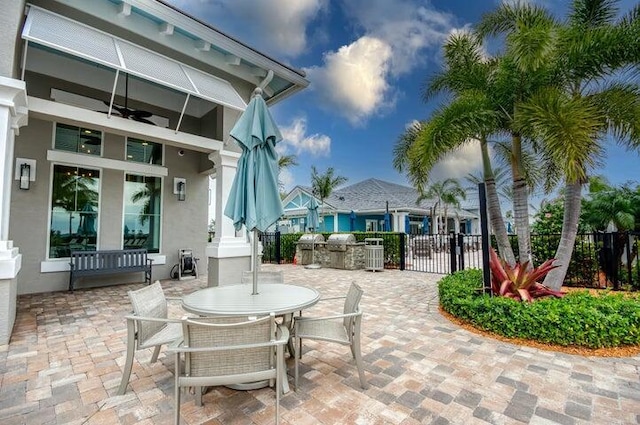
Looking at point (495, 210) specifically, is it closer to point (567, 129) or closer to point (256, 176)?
point (567, 129)

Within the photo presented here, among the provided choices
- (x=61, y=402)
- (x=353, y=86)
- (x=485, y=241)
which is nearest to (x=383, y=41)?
(x=353, y=86)

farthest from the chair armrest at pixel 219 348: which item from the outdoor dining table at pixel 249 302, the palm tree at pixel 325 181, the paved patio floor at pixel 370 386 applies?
the palm tree at pixel 325 181

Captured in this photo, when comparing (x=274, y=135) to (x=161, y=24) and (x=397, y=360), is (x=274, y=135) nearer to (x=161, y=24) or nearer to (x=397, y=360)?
(x=397, y=360)

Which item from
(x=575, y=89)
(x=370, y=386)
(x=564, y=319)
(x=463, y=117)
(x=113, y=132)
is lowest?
(x=370, y=386)

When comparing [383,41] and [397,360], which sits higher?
[383,41]

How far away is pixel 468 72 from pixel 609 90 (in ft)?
7.28

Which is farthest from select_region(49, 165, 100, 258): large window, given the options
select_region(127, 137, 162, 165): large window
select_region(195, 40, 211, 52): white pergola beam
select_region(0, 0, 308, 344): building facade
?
select_region(195, 40, 211, 52): white pergola beam

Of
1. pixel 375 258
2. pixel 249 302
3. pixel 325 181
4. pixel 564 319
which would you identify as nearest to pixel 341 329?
pixel 249 302

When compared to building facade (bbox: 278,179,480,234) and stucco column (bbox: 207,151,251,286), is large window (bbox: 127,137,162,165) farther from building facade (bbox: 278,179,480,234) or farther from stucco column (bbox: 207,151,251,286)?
building facade (bbox: 278,179,480,234)

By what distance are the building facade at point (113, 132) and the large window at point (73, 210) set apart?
0.08ft

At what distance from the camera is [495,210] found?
19.3 ft

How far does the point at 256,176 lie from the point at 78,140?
655cm

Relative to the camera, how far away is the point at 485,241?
15.1 ft

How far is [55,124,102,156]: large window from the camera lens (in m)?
6.82
